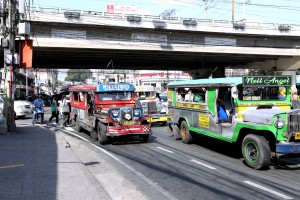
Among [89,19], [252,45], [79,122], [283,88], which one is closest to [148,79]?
[252,45]

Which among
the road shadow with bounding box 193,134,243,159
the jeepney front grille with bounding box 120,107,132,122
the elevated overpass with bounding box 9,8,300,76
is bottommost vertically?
the road shadow with bounding box 193,134,243,159

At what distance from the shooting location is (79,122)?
1620cm

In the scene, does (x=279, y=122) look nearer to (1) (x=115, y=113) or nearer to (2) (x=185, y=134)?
(2) (x=185, y=134)

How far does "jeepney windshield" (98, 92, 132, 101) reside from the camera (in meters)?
14.2

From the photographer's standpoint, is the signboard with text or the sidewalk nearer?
the sidewalk

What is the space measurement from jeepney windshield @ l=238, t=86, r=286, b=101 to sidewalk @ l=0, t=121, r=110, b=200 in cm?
477

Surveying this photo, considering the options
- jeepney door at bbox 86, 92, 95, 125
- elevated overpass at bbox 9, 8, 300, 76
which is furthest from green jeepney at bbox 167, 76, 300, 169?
elevated overpass at bbox 9, 8, 300, 76

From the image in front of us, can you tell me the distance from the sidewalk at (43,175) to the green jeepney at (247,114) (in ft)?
13.4

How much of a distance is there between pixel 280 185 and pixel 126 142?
7072 mm

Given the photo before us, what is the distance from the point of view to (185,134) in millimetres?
12555

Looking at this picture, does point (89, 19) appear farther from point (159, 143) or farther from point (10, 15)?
point (159, 143)

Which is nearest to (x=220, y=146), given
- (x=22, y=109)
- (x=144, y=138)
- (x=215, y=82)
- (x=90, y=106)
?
(x=215, y=82)

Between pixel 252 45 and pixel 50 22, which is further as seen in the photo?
pixel 252 45

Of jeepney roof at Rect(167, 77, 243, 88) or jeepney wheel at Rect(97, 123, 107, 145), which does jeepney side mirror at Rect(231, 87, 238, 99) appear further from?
Answer: jeepney wheel at Rect(97, 123, 107, 145)
